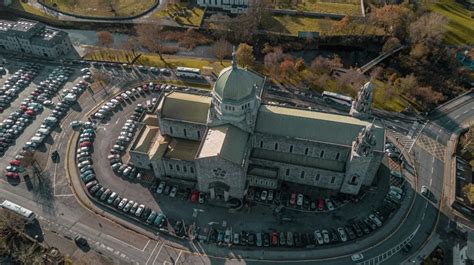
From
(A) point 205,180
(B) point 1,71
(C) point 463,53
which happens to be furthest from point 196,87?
(C) point 463,53

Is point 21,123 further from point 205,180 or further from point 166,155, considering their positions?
point 205,180

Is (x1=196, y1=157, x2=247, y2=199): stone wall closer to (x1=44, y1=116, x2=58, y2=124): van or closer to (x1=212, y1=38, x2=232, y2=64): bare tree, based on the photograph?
(x1=44, y1=116, x2=58, y2=124): van

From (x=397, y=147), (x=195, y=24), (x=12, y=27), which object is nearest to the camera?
(x=397, y=147)

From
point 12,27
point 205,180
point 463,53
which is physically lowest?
point 205,180

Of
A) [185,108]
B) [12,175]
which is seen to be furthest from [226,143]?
[12,175]

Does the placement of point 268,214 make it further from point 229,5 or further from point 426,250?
point 229,5

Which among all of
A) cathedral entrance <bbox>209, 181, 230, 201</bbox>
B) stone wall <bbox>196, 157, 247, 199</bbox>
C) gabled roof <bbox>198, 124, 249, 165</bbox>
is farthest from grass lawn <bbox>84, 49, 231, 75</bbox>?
cathedral entrance <bbox>209, 181, 230, 201</bbox>

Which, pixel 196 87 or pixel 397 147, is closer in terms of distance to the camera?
pixel 397 147

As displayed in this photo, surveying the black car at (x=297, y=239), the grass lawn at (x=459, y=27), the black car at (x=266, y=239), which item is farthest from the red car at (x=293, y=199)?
the grass lawn at (x=459, y=27)
